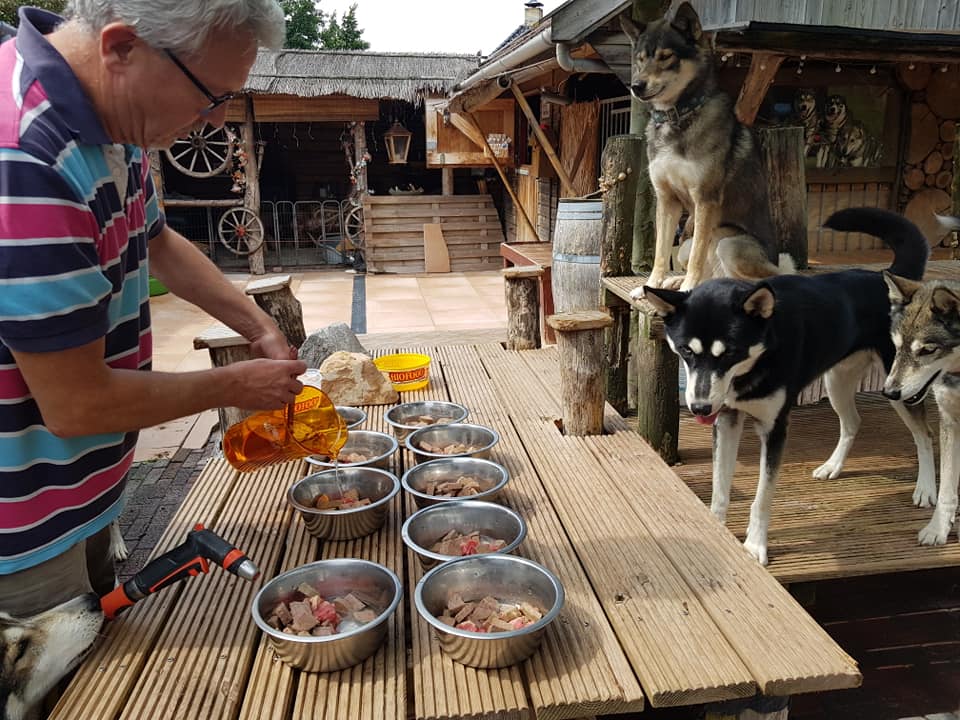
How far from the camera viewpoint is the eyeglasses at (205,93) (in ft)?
4.87

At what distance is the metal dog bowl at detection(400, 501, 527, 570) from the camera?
232 centimetres

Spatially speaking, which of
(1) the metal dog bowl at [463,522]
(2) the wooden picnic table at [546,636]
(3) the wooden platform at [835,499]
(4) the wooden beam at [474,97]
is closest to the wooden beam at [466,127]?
(4) the wooden beam at [474,97]

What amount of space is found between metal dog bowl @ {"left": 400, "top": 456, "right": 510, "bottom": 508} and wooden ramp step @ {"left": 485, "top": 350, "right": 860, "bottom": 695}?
0.86 ft

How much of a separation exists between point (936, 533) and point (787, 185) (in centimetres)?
221

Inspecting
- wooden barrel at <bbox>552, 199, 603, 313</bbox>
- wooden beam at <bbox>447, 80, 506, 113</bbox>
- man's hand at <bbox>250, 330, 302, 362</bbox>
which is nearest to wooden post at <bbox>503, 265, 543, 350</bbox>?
wooden barrel at <bbox>552, 199, 603, 313</bbox>

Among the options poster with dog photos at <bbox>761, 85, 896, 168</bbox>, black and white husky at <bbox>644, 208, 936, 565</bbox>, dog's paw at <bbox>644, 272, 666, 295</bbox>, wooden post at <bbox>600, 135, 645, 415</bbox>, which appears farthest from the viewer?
poster with dog photos at <bbox>761, 85, 896, 168</bbox>

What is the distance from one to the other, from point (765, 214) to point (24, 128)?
3.48 metres

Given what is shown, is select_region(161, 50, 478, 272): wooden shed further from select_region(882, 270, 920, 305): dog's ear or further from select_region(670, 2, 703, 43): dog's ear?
select_region(882, 270, 920, 305): dog's ear

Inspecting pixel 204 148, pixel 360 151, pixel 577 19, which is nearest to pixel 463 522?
pixel 577 19

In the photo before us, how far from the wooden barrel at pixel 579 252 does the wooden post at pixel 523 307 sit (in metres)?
0.72

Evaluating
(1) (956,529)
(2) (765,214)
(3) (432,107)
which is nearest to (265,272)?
(3) (432,107)

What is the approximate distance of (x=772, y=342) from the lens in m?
2.83

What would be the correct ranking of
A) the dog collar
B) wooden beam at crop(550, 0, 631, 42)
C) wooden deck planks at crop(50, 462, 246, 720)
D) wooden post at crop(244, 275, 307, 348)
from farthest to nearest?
wooden beam at crop(550, 0, 631, 42)
wooden post at crop(244, 275, 307, 348)
the dog collar
wooden deck planks at crop(50, 462, 246, 720)

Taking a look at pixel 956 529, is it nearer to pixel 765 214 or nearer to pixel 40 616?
pixel 765 214
